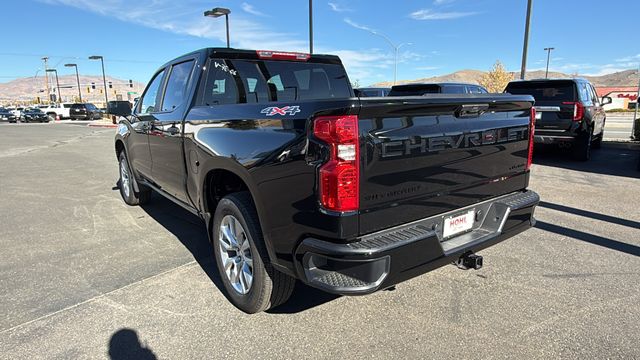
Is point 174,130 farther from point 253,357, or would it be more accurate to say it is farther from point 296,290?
point 253,357

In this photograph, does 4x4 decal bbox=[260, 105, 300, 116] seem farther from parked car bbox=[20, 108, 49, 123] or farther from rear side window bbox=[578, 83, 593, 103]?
parked car bbox=[20, 108, 49, 123]

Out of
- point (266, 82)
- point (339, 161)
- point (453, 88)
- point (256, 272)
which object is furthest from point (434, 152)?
point (453, 88)

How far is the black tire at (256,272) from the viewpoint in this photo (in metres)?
2.76

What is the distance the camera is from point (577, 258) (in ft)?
13.1

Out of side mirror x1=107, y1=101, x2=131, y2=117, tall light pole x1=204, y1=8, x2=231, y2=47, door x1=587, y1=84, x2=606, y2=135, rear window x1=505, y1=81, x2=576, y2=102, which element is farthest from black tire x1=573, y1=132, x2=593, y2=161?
tall light pole x1=204, y1=8, x2=231, y2=47

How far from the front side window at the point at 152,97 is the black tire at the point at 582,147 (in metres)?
8.73

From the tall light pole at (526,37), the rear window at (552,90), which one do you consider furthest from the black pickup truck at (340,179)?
the tall light pole at (526,37)

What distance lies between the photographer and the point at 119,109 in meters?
5.44

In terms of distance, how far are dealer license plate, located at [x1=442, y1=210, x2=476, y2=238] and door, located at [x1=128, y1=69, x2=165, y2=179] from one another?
3.31 metres

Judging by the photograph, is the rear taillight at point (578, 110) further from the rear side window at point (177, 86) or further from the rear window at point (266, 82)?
the rear side window at point (177, 86)

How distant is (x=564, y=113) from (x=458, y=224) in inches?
308

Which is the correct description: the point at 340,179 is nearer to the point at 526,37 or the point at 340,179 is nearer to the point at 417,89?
the point at 417,89

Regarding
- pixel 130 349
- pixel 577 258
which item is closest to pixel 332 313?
pixel 130 349

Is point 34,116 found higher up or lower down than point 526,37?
lower down
